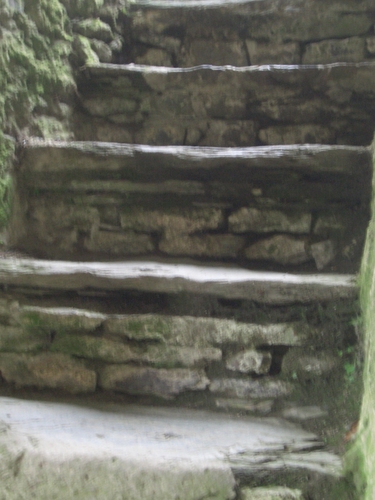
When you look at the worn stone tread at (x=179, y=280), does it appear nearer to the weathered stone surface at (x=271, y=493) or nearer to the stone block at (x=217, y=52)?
the weathered stone surface at (x=271, y=493)

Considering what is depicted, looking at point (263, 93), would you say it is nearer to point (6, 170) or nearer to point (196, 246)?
point (196, 246)

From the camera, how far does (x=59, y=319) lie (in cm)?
116

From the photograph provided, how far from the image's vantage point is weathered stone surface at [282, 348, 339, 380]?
109 centimetres

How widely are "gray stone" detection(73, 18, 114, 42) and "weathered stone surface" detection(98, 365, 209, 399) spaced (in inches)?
61.4

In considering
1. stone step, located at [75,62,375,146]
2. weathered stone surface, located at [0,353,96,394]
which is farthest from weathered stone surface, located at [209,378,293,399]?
stone step, located at [75,62,375,146]

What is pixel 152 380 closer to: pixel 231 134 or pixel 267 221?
pixel 267 221

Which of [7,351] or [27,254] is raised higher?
[27,254]

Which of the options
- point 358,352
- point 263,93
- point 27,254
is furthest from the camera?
point 263,93

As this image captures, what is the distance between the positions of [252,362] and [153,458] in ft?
1.21

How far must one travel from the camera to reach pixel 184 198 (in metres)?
1.43

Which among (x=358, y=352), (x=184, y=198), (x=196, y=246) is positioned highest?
(x=184, y=198)

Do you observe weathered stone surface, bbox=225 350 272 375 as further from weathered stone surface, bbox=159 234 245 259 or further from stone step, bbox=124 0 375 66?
stone step, bbox=124 0 375 66

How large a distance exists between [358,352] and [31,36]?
1.60 meters

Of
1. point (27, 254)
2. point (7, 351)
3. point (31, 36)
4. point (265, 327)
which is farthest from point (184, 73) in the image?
point (7, 351)
